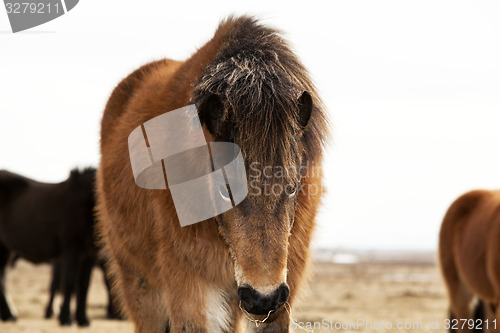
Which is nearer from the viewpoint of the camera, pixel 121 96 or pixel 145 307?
pixel 145 307

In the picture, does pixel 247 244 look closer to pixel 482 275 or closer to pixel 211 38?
pixel 211 38

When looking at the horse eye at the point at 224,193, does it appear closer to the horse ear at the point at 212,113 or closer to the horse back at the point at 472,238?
the horse ear at the point at 212,113

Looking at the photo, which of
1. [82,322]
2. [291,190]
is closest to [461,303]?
[291,190]

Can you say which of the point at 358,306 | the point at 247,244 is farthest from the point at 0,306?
the point at 247,244

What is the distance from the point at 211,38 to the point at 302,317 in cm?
610

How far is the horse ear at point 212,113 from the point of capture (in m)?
2.66

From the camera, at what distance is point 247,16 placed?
11.2 feet

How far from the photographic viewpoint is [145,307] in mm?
3770

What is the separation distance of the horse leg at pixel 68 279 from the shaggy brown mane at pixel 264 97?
7066mm

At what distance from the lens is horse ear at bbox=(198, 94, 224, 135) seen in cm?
266

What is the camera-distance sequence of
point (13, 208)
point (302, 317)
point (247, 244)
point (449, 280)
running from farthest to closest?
point (13, 208) → point (302, 317) → point (449, 280) → point (247, 244)

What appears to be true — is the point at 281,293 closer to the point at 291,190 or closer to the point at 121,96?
the point at 291,190

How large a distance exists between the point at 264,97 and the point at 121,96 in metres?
2.08

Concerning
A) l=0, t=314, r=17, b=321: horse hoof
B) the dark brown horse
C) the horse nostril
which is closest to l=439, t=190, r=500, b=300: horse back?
the horse nostril
